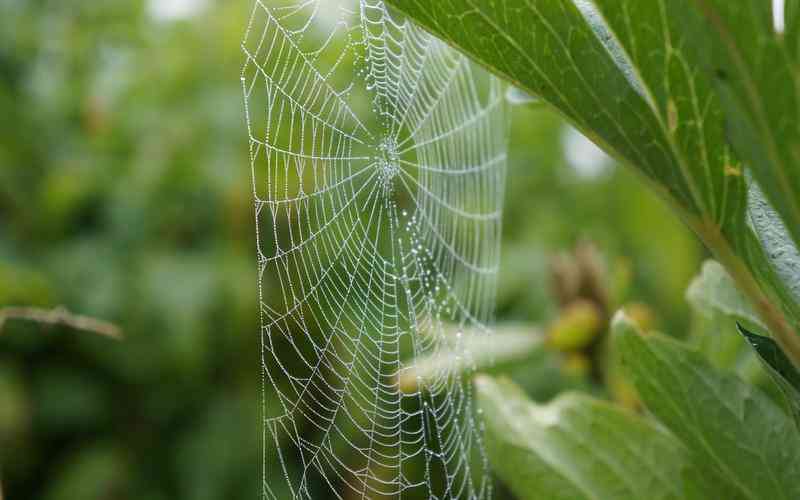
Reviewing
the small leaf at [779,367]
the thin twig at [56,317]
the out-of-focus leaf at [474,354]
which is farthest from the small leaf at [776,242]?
the thin twig at [56,317]

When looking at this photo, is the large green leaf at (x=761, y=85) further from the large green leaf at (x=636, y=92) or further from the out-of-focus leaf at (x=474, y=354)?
the out-of-focus leaf at (x=474, y=354)

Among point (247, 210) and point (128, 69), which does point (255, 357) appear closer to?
point (247, 210)

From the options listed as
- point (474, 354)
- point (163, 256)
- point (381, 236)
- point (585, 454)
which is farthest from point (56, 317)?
point (163, 256)

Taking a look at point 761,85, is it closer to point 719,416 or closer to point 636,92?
point 636,92

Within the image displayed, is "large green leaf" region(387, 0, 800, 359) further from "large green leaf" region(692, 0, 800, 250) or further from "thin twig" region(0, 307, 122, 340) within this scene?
"thin twig" region(0, 307, 122, 340)

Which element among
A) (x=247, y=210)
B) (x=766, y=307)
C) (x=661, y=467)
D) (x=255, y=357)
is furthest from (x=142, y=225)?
(x=766, y=307)
